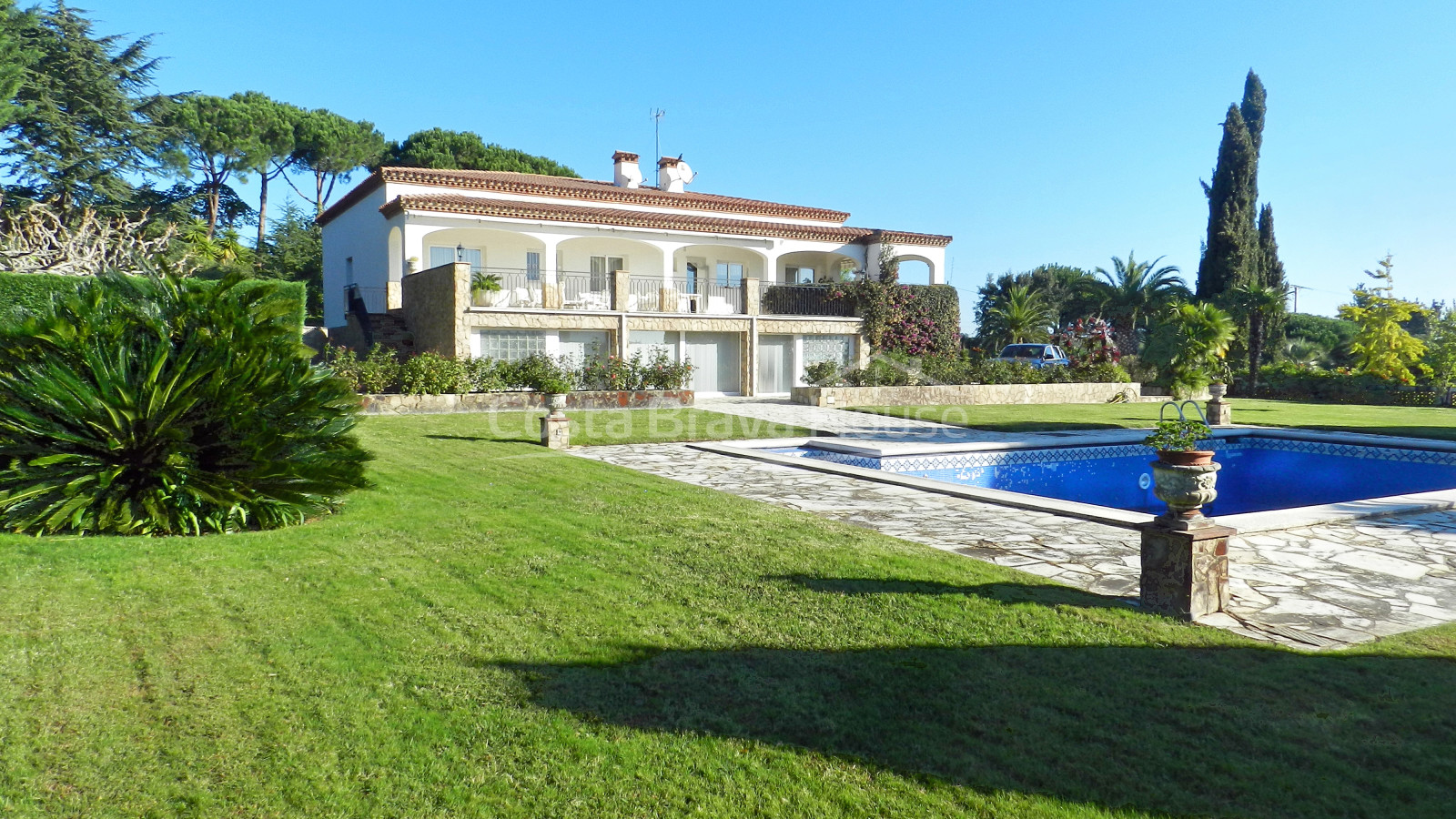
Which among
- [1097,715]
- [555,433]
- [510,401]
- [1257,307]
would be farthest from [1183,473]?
[1257,307]

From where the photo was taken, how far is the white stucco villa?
2408 cm

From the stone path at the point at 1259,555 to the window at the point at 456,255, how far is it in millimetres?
18564

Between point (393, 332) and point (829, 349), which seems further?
point (829, 349)

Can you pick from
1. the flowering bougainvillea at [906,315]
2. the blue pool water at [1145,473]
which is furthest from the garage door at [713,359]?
the blue pool water at [1145,473]

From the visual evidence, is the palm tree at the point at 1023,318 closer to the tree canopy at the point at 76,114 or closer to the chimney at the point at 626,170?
the chimney at the point at 626,170

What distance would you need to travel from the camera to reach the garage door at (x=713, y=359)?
88.7 feet

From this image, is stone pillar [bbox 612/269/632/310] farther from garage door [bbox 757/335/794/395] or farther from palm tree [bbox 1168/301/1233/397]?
palm tree [bbox 1168/301/1233/397]

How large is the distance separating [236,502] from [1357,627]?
7683 mm

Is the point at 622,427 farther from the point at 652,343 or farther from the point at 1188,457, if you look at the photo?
the point at 1188,457

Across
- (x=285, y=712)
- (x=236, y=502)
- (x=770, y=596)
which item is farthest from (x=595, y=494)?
(x=285, y=712)

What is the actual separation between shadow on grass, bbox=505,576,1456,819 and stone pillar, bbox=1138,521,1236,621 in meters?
0.57

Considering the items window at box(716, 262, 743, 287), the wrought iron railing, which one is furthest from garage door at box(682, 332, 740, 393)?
the wrought iron railing

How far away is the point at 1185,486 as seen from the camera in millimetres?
5000

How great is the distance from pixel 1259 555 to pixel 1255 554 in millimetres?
32
